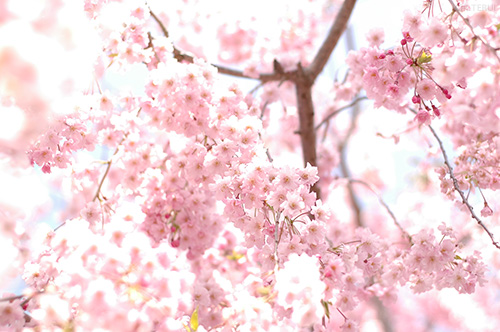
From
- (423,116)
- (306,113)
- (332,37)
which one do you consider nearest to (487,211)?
(423,116)

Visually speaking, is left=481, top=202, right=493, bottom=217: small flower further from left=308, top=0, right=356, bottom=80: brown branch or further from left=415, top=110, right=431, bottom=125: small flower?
left=308, top=0, right=356, bottom=80: brown branch

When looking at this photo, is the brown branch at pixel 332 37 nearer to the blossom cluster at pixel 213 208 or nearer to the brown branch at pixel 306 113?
the brown branch at pixel 306 113

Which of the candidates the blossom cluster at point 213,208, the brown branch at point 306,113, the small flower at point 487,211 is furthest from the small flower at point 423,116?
the brown branch at point 306,113

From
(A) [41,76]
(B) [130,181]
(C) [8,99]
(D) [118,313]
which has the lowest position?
(D) [118,313]

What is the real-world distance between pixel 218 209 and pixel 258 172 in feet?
4.79

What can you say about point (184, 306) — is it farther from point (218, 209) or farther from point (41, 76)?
point (218, 209)

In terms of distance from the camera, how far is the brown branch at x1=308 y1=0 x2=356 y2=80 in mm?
2879

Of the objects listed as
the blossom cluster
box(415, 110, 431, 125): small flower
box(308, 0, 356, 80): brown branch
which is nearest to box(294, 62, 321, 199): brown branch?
box(308, 0, 356, 80): brown branch

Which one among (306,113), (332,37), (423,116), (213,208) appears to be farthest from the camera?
(306,113)

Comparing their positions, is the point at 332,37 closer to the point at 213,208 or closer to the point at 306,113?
the point at 306,113

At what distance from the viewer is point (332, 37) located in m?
3.00

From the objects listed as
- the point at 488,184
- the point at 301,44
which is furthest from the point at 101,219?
the point at 301,44

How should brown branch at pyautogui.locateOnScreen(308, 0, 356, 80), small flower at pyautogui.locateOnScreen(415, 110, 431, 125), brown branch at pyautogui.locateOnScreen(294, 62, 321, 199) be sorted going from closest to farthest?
small flower at pyautogui.locateOnScreen(415, 110, 431, 125) → brown branch at pyautogui.locateOnScreen(308, 0, 356, 80) → brown branch at pyautogui.locateOnScreen(294, 62, 321, 199)

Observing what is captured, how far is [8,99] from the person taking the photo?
4.82 ft
